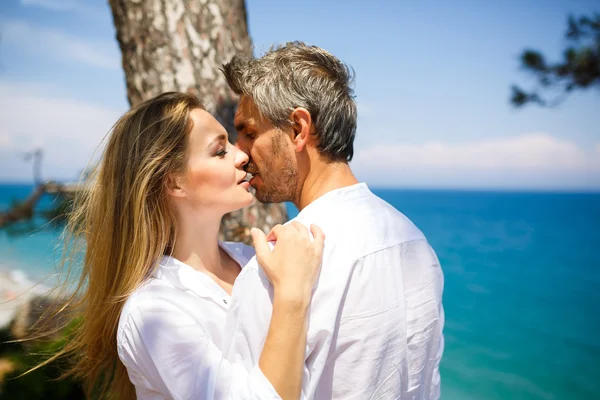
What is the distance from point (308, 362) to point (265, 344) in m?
0.18

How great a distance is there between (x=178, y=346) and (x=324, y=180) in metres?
0.84

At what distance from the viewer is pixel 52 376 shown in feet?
11.0

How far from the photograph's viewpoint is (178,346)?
1643mm

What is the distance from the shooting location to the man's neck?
1.95 metres

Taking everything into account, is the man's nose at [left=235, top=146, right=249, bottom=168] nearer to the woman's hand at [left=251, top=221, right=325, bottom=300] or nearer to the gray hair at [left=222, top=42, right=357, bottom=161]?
the gray hair at [left=222, top=42, right=357, bottom=161]

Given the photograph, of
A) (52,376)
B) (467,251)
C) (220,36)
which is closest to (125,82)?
(220,36)

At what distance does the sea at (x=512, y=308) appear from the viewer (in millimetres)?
8884

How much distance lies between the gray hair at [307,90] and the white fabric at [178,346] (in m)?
0.79

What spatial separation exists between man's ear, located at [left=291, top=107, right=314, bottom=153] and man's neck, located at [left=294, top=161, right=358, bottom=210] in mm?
110

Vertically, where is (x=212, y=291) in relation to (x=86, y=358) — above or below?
above

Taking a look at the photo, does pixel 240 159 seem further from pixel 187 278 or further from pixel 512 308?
pixel 512 308

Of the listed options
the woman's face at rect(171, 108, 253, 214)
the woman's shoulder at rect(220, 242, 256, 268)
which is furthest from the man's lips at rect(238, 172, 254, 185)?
the woman's shoulder at rect(220, 242, 256, 268)

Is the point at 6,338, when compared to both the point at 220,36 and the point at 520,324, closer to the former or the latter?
the point at 220,36

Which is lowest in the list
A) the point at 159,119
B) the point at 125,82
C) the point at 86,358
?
the point at 86,358
